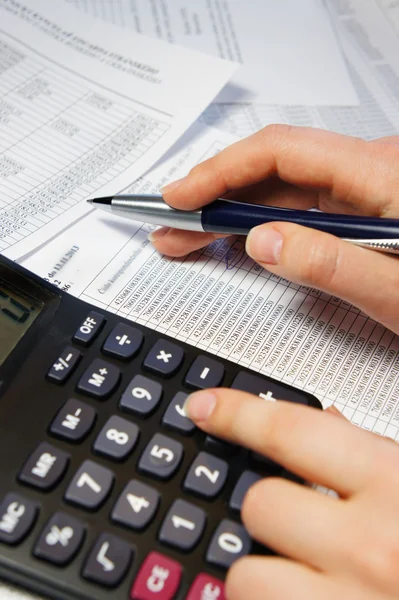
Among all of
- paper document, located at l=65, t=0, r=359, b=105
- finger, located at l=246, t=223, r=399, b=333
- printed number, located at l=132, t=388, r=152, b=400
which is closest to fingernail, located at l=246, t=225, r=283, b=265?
finger, located at l=246, t=223, r=399, b=333

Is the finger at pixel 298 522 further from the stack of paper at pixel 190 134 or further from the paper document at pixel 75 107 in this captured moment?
the paper document at pixel 75 107

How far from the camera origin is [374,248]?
0.35m

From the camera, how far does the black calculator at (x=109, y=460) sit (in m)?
0.25

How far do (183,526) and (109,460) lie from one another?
0.15ft

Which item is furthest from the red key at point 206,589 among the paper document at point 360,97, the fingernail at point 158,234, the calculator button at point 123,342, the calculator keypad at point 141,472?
the paper document at point 360,97

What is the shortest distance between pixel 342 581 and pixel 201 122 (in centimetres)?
38

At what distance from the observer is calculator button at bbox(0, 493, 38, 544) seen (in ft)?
0.84

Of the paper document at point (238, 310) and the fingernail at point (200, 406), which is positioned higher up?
the fingernail at point (200, 406)

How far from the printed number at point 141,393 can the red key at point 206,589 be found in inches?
3.3

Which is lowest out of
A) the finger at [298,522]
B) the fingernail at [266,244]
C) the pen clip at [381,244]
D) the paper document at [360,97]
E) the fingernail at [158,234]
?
the paper document at [360,97]

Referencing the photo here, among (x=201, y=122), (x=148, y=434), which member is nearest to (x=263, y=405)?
(x=148, y=434)

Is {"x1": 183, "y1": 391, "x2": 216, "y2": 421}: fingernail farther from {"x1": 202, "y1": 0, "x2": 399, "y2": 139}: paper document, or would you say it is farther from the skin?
{"x1": 202, "y1": 0, "x2": 399, "y2": 139}: paper document

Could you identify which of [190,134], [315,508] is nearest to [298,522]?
[315,508]

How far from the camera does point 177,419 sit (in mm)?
294
